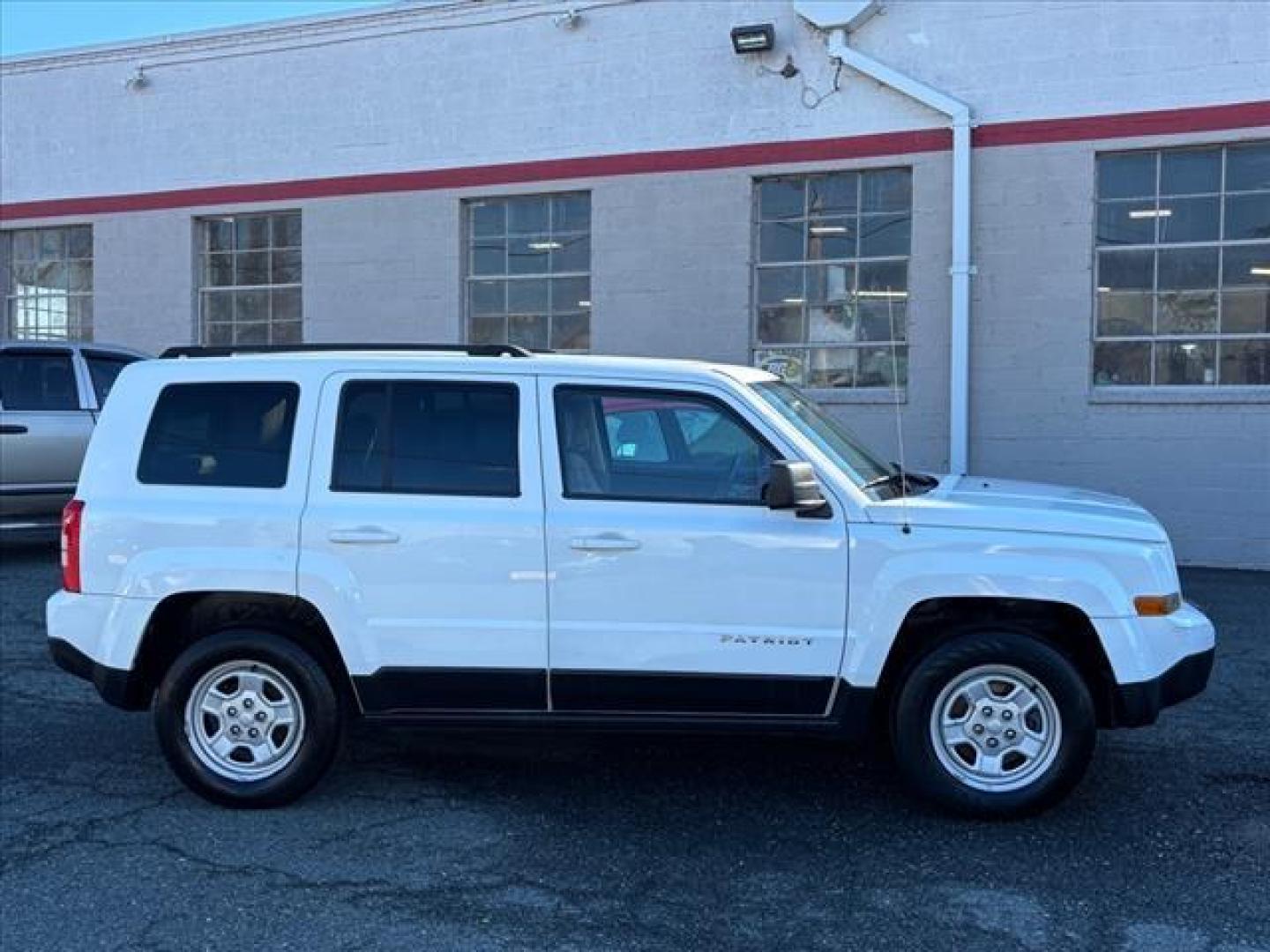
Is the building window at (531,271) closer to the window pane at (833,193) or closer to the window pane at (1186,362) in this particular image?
the window pane at (833,193)

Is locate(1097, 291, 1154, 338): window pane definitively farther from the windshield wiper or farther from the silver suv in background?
the silver suv in background

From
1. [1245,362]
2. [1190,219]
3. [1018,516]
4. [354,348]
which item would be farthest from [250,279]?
[1018,516]

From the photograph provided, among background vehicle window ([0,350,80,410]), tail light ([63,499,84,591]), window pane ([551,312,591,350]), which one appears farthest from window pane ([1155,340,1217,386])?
background vehicle window ([0,350,80,410])

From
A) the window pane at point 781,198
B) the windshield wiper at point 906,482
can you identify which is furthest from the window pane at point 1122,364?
the windshield wiper at point 906,482

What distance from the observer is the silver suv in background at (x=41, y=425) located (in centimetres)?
1061

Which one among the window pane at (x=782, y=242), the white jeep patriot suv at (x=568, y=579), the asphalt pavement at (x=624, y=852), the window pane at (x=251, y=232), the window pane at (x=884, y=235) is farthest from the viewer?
the window pane at (x=251, y=232)

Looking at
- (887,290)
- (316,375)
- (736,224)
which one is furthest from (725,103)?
(316,375)

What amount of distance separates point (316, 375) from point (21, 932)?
230cm

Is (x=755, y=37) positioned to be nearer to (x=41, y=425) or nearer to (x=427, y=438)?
(x=41, y=425)

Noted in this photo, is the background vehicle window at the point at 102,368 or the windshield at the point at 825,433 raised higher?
the background vehicle window at the point at 102,368

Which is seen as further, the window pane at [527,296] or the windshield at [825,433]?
the window pane at [527,296]

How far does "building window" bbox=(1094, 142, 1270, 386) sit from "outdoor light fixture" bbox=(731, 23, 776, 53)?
10.7ft

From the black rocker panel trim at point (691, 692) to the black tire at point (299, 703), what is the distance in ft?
3.14

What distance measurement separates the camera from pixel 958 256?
11.2m
